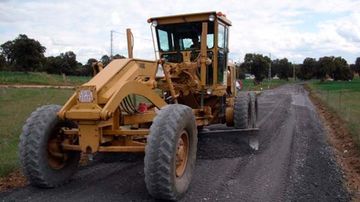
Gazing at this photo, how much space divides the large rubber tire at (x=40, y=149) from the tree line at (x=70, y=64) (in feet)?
139

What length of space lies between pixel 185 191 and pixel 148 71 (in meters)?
2.22

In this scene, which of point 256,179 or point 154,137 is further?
point 256,179

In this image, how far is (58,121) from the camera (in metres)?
7.36

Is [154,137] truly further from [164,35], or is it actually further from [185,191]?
[164,35]

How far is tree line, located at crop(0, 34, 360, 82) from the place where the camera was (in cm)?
6338

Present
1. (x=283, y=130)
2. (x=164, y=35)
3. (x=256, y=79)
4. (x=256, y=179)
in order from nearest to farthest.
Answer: (x=256, y=179) < (x=164, y=35) < (x=283, y=130) < (x=256, y=79)

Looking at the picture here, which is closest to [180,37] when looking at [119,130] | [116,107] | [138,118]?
[138,118]

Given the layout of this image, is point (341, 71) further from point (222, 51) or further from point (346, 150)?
point (222, 51)

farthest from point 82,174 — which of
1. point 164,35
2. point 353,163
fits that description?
point 353,163

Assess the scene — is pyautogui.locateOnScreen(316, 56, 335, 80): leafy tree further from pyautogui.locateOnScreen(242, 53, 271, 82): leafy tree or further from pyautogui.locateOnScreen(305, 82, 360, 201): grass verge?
pyautogui.locateOnScreen(305, 82, 360, 201): grass verge

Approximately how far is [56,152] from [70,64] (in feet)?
262

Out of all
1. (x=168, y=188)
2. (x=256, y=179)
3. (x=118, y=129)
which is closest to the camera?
(x=168, y=188)

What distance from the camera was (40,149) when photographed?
6918 millimetres

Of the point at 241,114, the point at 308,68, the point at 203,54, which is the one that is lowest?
the point at 241,114
